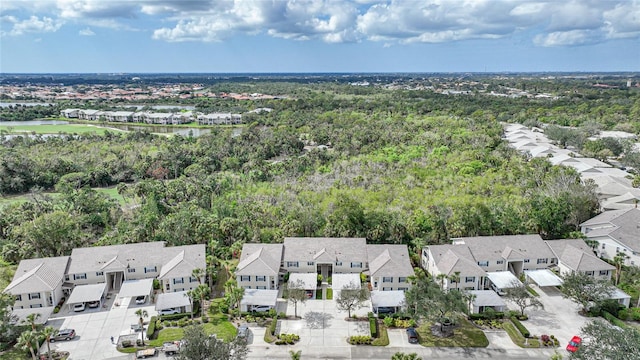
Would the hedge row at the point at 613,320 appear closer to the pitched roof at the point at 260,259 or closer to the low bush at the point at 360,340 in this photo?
the low bush at the point at 360,340

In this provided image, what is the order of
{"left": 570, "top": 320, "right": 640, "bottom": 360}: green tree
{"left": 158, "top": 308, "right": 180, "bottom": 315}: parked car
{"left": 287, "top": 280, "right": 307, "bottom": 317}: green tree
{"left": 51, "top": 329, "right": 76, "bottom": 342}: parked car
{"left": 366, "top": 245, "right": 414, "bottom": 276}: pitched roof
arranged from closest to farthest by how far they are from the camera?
{"left": 570, "top": 320, "right": 640, "bottom": 360}: green tree → {"left": 51, "top": 329, "right": 76, "bottom": 342}: parked car → {"left": 287, "top": 280, "right": 307, "bottom": 317}: green tree → {"left": 158, "top": 308, "right": 180, "bottom": 315}: parked car → {"left": 366, "top": 245, "right": 414, "bottom": 276}: pitched roof

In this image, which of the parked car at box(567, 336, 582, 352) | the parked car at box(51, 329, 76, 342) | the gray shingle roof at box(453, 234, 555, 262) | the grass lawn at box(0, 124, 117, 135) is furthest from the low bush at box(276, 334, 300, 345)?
the grass lawn at box(0, 124, 117, 135)

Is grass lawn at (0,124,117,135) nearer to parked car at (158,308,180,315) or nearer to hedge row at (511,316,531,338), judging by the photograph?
parked car at (158,308,180,315)

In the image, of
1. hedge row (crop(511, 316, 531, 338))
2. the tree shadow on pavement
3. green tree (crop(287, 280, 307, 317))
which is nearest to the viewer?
hedge row (crop(511, 316, 531, 338))

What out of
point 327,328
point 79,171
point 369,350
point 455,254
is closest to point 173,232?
point 327,328

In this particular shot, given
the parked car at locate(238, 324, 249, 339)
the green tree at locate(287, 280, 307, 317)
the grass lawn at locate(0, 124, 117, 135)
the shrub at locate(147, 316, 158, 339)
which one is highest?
the grass lawn at locate(0, 124, 117, 135)

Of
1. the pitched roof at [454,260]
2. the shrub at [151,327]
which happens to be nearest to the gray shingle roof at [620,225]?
the pitched roof at [454,260]

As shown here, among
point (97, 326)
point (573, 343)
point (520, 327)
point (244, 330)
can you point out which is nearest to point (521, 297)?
point (520, 327)

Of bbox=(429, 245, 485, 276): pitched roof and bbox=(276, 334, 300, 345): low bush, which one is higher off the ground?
bbox=(429, 245, 485, 276): pitched roof
